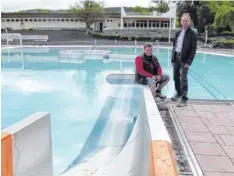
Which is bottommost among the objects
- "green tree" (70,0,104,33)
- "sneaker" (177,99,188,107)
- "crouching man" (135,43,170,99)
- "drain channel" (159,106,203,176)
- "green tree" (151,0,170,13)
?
"drain channel" (159,106,203,176)

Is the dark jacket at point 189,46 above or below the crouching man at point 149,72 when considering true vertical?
above

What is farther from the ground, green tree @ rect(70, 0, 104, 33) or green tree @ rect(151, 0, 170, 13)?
green tree @ rect(151, 0, 170, 13)

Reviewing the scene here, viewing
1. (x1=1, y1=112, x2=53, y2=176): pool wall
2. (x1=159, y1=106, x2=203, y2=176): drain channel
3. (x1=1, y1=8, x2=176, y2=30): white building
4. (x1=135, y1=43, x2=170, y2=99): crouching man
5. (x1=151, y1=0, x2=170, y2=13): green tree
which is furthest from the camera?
(x1=151, y1=0, x2=170, y2=13): green tree

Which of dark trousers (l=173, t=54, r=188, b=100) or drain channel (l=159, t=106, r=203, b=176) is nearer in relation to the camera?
drain channel (l=159, t=106, r=203, b=176)

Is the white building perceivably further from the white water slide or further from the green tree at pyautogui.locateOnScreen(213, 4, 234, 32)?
the white water slide

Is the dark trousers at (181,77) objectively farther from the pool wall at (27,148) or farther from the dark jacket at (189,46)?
the pool wall at (27,148)

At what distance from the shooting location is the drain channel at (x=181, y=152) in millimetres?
2134

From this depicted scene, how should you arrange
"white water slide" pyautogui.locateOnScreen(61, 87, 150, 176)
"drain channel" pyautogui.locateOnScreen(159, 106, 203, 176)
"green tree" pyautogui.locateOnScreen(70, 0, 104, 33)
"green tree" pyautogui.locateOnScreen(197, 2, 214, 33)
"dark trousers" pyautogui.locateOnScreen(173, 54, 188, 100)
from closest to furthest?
1. "drain channel" pyautogui.locateOnScreen(159, 106, 203, 176)
2. "white water slide" pyautogui.locateOnScreen(61, 87, 150, 176)
3. "dark trousers" pyautogui.locateOnScreen(173, 54, 188, 100)
4. "green tree" pyautogui.locateOnScreen(70, 0, 104, 33)
5. "green tree" pyautogui.locateOnScreen(197, 2, 214, 33)

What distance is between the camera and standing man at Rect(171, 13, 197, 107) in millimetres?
3852

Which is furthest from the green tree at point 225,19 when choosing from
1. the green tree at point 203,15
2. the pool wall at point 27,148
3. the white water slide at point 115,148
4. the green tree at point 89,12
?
the pool wall at point 27,148

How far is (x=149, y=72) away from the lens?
432 cm

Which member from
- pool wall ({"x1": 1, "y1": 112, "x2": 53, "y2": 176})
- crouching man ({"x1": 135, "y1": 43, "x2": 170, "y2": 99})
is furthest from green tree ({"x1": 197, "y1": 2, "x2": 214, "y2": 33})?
pool wall ({"x1": 1, "y1": 112, "x2": 53, "y2": 176})

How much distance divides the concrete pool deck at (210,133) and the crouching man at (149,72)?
46 centimetres

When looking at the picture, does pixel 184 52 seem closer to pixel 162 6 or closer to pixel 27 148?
pixel 27 148
